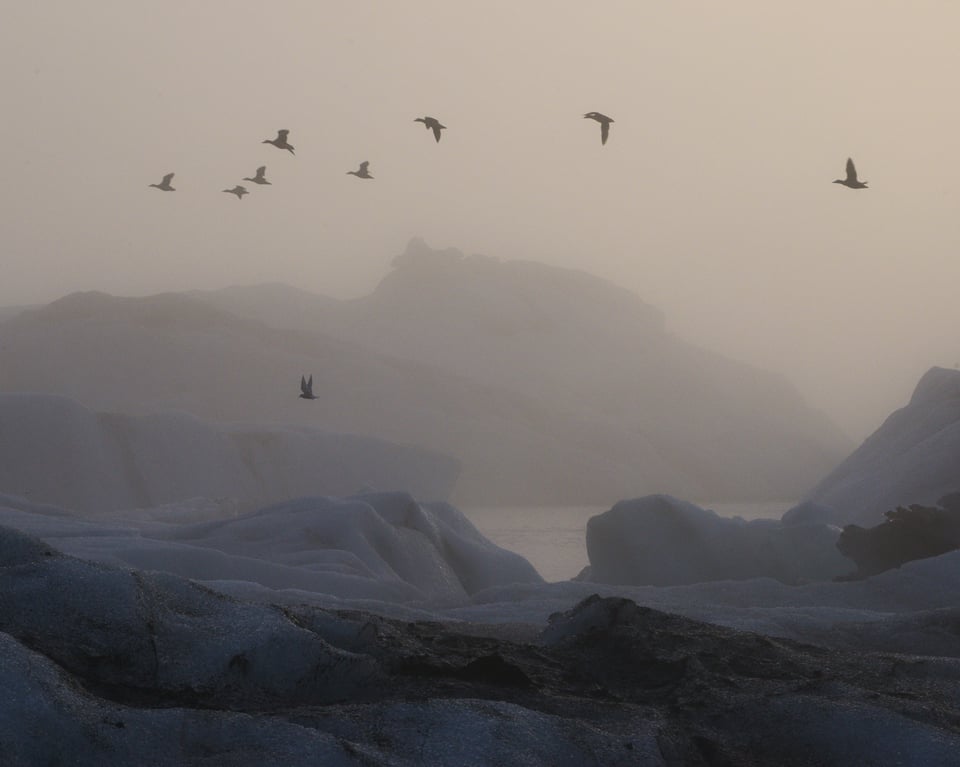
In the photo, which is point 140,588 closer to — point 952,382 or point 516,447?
point 952,382

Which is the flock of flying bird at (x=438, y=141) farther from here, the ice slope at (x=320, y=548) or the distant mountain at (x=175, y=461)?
the distant mountain at (x=175, y=461)

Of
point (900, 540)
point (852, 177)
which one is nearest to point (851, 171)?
point (852, 177)

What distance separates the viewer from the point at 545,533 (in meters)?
40.7

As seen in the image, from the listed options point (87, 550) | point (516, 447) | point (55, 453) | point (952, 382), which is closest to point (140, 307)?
point (516, 447)

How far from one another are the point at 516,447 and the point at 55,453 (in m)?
44.4

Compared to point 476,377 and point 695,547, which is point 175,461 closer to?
point 695,547

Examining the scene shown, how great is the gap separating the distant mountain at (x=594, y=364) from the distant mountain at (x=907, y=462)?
49619mm

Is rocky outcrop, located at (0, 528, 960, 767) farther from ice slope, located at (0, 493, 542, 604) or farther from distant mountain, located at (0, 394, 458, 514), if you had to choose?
distant mountain, located at (0, 394, 458, 514)

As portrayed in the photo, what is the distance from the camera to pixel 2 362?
45.5 meters

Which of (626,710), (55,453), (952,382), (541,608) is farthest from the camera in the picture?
(55,453)

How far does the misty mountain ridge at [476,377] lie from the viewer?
49.0 m

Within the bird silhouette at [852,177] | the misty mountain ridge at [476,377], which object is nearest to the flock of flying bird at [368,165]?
the bird silhouette at [852,177]

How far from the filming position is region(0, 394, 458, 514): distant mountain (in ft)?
81.9

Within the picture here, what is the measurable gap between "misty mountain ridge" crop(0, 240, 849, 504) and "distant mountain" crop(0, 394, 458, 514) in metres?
12.1
